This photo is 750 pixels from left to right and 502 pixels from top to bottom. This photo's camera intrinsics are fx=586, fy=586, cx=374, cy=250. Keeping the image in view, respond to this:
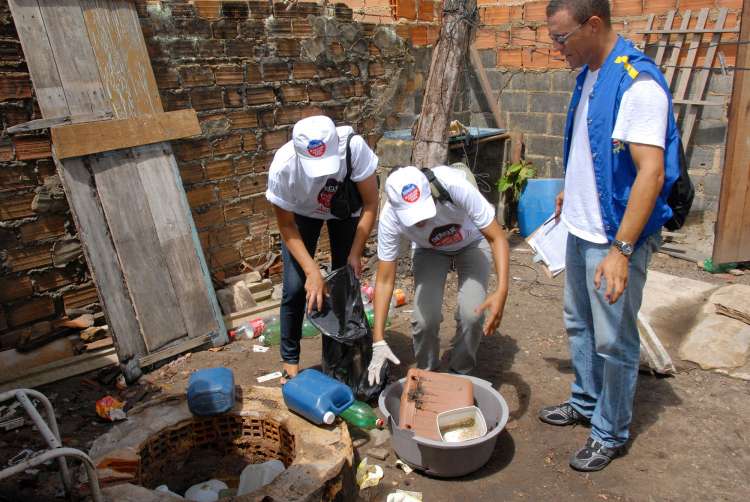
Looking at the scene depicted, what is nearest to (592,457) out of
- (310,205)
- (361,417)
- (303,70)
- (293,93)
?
(361,417)

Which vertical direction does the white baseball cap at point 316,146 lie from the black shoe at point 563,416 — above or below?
above

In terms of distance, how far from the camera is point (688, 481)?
277 cm

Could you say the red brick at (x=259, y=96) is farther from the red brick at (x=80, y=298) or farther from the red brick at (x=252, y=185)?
the red brick at (x=80, y=298)

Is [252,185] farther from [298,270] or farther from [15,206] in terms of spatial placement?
[298,270]

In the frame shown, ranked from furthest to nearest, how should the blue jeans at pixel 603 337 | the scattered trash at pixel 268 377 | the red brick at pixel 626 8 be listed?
the red brick at pixel 626 8 < the scattered trash at pixel 268 377 < the blue jeans at pixel 603 337

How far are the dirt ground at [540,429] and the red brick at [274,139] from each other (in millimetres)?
1768

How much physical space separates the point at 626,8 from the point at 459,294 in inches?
173

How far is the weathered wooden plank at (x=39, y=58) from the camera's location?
144 inches

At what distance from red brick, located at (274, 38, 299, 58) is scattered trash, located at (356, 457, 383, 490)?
139 inches

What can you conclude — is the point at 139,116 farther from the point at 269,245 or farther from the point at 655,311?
the point at 655,311

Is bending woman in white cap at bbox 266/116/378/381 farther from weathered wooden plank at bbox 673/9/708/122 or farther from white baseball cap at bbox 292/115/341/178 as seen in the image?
weathered wooden plank at bbox 673/9/708/122

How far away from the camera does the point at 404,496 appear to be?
2.72 meters

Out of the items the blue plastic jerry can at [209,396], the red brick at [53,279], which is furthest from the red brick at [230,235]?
the blue plastic jerry can at [209,396]

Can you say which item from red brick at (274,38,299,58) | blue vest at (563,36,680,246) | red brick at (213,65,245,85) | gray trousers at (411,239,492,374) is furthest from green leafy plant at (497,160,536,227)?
blue vest at (563,36,680,246)
